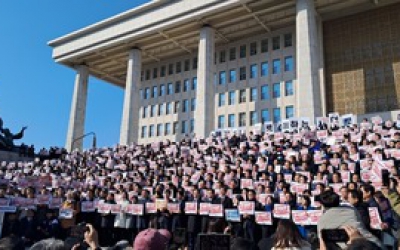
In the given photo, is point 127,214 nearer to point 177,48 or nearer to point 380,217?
point 380,217

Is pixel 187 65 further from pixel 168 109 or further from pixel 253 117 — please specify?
pixel 253 117

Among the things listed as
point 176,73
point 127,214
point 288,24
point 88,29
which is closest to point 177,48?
point 176,73

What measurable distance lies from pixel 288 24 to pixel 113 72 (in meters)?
26.5

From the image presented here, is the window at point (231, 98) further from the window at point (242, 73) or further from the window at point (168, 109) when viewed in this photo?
the window at point (168, 109)

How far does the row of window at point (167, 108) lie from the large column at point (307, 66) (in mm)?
18904

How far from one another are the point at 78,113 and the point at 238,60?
70.0ft

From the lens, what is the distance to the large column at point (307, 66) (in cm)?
2980

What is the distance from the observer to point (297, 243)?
3.52 meters

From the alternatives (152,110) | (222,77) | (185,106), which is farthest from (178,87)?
(222,77)

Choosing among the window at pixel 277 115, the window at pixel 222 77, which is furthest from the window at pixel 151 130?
the window at pixel 277 115

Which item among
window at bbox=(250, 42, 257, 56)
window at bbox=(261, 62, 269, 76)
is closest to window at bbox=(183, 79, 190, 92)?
window at bbox=(250, 42, 257, 56)

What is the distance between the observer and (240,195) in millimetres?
10133

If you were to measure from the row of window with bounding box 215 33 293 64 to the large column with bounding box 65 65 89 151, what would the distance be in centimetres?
1786

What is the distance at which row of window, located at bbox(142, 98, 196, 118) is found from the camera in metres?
48.2
